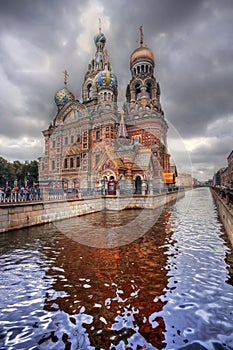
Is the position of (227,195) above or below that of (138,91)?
below

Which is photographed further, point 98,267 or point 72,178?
point 72,178

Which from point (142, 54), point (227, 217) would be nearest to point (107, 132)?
point (142, 54)

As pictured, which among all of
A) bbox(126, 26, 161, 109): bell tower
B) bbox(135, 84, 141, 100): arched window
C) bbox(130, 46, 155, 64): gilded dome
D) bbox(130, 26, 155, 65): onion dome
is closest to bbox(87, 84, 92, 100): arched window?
bbox(126, 26, 161, 109): bell tower

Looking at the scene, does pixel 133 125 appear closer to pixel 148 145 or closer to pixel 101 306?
pixel 148 145

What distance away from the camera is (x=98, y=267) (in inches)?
252

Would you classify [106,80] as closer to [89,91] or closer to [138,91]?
[138,91]

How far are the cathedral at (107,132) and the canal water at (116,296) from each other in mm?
Result: 16695

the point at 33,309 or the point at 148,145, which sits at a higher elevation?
the point at 148,145

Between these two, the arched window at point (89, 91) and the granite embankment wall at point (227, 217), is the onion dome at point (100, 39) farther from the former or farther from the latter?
the granite embankment wall at point (227, 217)

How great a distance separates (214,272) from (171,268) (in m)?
1.34

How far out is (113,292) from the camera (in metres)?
4.88

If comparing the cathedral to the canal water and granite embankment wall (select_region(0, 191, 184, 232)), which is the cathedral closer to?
granite embankment wall (select_region(0, 191, 184, 232))

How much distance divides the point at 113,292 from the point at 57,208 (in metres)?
10.9

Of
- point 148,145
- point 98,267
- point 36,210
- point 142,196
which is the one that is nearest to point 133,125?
point 148,145
